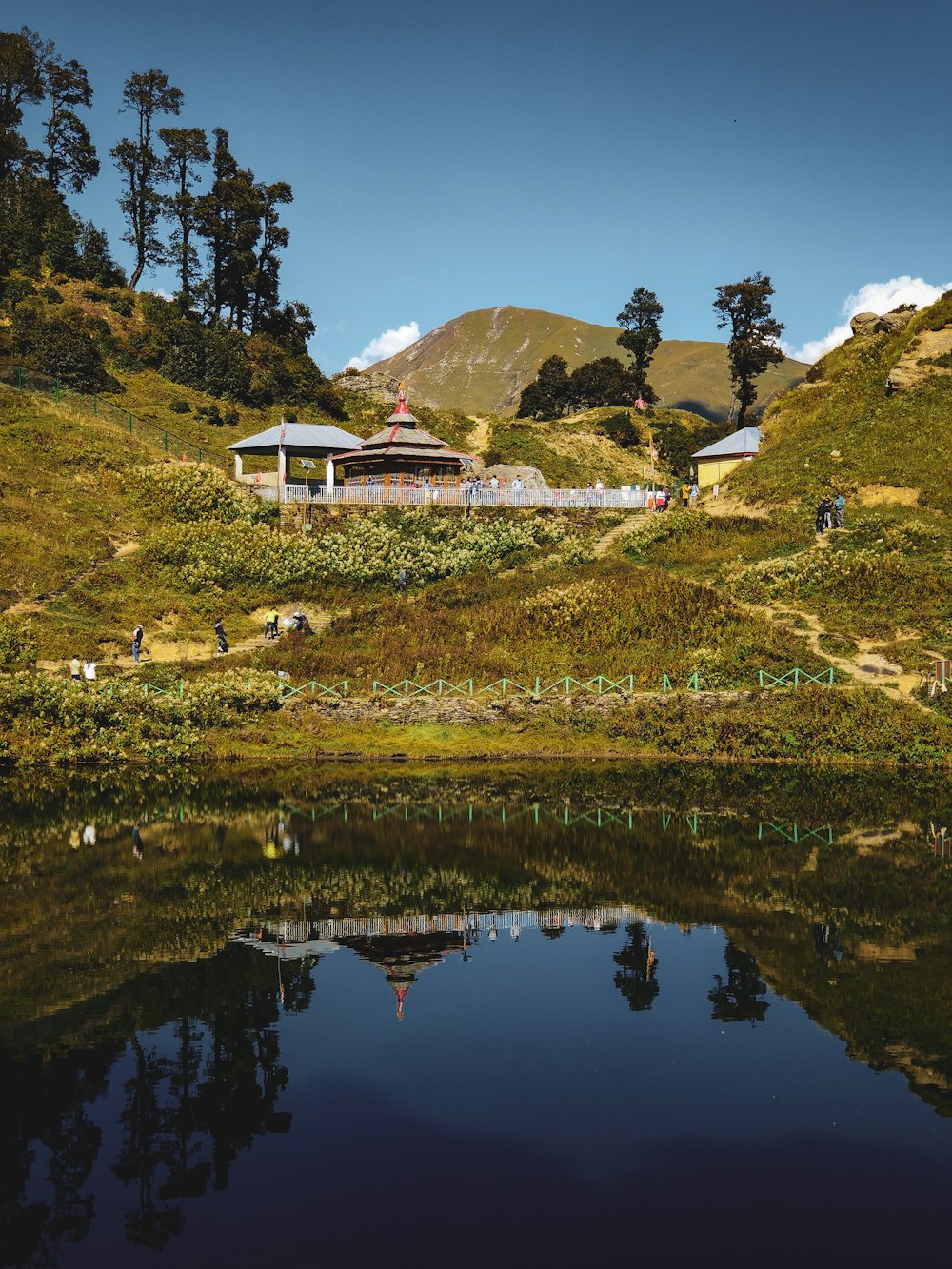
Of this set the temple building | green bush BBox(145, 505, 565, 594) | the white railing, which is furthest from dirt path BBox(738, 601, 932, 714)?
the temple building

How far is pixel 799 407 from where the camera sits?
66.9 meters

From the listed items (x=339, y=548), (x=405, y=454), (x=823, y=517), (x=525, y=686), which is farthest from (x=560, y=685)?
(x=405, y=454)

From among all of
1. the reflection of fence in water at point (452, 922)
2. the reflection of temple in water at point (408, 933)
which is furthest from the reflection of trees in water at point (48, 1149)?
the reflection of fence in water at point (452, 922)

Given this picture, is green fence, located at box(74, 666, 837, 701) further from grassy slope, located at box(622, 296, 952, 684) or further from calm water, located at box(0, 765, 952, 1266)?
calm water, located at box(0, 765, 952, 1266)

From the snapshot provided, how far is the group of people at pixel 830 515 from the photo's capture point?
48312 mm

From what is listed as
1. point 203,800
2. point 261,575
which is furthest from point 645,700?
point 261,575

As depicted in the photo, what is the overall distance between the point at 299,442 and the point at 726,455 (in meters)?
24.5

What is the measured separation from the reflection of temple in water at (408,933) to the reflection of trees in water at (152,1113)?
1.75 metres

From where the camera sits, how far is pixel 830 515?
4859cm

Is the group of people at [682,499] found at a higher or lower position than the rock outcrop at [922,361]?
lower

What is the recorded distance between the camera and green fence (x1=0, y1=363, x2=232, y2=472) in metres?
60.8

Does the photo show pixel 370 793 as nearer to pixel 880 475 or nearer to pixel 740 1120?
pixel 740 1120

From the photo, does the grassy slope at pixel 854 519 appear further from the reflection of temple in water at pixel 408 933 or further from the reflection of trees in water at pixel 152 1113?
the reflection of trees in water at pixel 152 1113

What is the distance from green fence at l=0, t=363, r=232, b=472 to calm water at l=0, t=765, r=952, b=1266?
40.1 metres
